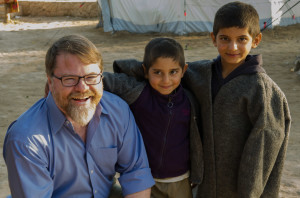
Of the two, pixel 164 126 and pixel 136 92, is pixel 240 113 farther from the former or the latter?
pixel 136 92

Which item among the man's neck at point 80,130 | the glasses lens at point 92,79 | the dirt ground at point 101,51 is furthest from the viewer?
the dirt ground at point 101,51

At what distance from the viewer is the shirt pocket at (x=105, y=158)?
7.28 feet

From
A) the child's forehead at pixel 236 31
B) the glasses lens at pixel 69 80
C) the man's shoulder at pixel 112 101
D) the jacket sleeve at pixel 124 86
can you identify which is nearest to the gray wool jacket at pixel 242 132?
the child's forehead at pixel 236 31

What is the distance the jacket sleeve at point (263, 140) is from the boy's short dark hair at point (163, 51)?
50 centimetres

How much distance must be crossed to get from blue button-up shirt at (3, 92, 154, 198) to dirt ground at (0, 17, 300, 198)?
1.76m

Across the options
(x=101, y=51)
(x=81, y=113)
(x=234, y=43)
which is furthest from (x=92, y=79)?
(x=101, y=51)

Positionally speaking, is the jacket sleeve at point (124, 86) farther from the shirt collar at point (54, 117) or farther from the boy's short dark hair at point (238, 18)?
the boy's short dark hair at point (238, 18)

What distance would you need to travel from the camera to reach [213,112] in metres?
2.35

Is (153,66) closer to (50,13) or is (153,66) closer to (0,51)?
(0,51)

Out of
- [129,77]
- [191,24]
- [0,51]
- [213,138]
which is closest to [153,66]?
[129,77]

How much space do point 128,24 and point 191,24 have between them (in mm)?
2156

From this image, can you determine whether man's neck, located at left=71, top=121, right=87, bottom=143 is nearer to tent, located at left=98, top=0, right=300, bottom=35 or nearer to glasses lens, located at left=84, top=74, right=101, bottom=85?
glasses lens, located at left=84, top=74, right=101, bottom=85

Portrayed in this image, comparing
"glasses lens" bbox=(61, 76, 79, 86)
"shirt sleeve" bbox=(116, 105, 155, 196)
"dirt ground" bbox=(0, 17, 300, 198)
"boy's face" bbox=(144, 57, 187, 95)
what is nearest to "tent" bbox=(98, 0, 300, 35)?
"dirt ground" bbox=(0, 17, 300, 198)

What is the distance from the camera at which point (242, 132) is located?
2311 millimetres
